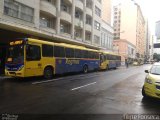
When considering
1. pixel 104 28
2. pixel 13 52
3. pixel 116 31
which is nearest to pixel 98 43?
pixel 104 28

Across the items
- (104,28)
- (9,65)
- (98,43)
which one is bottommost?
(9,65)

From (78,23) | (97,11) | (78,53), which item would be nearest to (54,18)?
(78,23)

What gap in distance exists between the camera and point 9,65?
16578mm

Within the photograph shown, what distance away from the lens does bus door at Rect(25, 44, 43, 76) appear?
16.2 meters

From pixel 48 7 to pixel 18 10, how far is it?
5.91 meters

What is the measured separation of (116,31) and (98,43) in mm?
71824

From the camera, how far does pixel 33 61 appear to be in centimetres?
1669

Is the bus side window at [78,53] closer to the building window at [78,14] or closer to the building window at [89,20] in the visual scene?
the building window at [78,14]

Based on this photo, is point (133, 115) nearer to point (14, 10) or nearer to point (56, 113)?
point (56, 113)

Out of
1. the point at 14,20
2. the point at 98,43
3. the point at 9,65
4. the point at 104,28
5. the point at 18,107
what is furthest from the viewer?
the point at 104,28

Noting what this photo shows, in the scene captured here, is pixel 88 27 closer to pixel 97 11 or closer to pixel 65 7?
pixel 97 11

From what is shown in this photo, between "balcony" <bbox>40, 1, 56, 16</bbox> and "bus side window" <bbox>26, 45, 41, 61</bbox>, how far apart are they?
11.4 metres

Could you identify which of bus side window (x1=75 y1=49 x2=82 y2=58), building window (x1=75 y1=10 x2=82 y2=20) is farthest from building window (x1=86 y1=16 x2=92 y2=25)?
bus side window (x1=75 y1=49 x2=82 y2=58)

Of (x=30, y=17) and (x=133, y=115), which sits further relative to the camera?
(x=30, y=17)
